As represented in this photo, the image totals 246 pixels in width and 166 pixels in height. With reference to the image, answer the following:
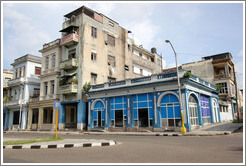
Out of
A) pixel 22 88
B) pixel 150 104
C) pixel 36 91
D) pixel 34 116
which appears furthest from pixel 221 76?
pixel 22 88

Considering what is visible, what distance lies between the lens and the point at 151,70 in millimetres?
40812

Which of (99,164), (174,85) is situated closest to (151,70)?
(174,85)

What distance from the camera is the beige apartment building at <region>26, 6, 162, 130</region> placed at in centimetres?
2758

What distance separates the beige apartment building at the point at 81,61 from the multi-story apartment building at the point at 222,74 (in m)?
15.5

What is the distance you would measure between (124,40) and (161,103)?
17416 millimetres

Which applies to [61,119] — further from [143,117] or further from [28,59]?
[28,59]

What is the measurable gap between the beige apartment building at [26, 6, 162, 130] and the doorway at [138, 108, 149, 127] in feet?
27.7

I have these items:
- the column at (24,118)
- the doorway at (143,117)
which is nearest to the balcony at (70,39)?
the column at (24,118)

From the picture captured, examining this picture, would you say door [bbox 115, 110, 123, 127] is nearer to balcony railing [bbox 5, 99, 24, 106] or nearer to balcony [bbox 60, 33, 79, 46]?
balcony [bbox 60, 33, 79, 46]

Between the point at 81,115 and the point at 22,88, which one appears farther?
the point at 22,88

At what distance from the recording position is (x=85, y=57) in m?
27.9

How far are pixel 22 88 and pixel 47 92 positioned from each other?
6.35 meters

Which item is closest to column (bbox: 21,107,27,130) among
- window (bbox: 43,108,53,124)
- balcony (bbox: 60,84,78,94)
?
window (bbox: 43,108,53,124)

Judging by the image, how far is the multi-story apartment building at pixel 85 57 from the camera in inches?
1083
